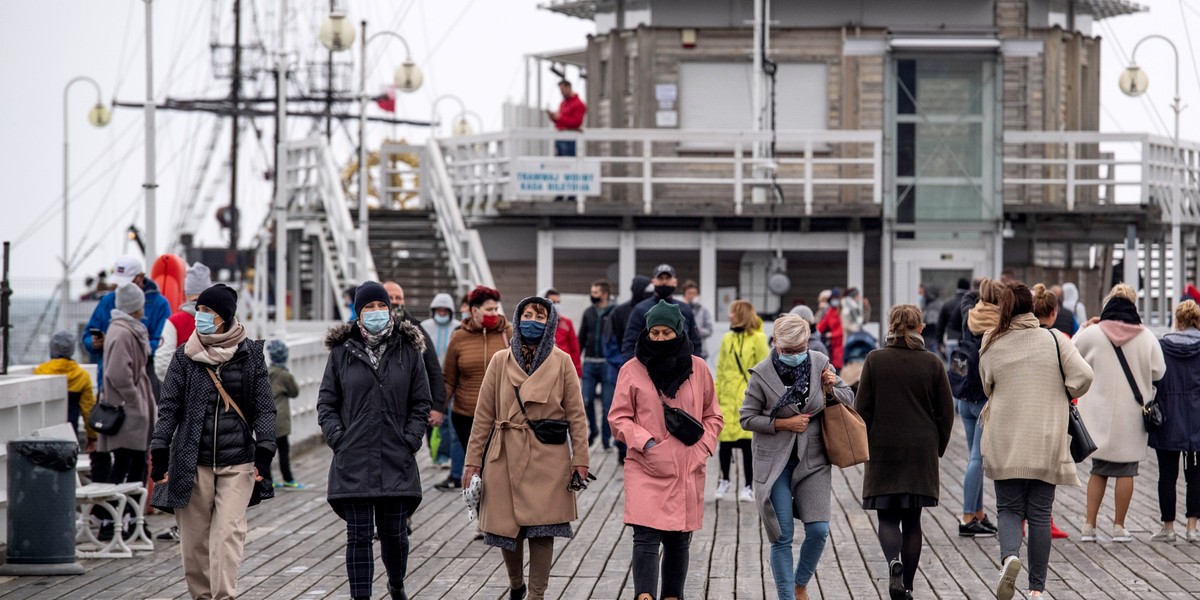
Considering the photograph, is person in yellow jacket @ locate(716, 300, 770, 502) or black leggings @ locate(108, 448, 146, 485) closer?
black leggings @ locate(108, 448, 146, 485)

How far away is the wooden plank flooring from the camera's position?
31.1ft

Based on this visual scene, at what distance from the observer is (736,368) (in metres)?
13.6

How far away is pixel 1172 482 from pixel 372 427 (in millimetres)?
5956

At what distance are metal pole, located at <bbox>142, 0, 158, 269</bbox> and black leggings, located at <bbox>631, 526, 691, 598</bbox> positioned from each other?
9.69 m

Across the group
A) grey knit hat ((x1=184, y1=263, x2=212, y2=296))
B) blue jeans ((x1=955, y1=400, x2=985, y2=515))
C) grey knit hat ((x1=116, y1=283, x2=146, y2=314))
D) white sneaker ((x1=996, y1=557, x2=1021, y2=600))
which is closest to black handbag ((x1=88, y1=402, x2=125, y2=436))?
grey knit hat ((x1=116, y1=283, x2=146, y2=314))

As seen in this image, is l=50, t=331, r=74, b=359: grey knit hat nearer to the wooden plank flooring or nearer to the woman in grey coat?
the wooden plank flooring

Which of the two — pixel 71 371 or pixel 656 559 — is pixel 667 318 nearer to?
pixel 656 559

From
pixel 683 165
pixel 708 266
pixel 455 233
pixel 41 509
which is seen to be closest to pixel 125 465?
pixel 41 509

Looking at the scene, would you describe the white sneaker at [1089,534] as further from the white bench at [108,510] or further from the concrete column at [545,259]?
the concrete column at [545,259]

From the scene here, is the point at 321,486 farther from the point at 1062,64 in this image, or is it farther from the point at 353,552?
the point at 1062,64

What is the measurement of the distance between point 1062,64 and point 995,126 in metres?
4.02

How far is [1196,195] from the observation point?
30.0 metres

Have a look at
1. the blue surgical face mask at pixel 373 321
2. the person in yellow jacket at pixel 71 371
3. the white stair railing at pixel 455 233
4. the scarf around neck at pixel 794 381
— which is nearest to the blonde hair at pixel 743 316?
the scarf around neck at pixel 794 381

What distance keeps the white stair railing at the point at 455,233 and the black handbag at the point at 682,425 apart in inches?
655
